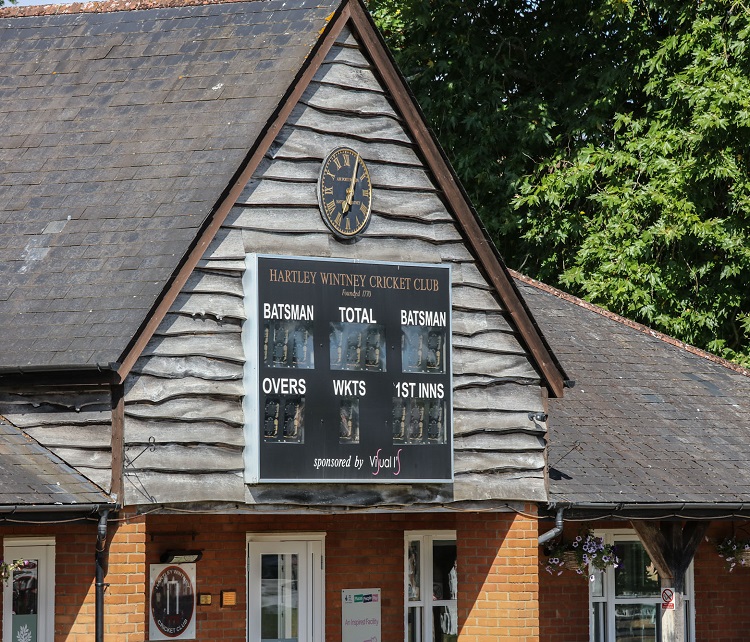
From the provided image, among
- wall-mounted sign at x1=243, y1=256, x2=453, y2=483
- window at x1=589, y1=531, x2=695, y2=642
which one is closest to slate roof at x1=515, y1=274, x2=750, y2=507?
window at x1=589, y1=531, x2=695, y2=642

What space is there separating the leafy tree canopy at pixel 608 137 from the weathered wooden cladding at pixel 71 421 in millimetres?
12684

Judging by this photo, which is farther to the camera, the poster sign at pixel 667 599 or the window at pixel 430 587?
the poster sign at pixel 667 599

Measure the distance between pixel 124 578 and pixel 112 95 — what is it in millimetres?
4741

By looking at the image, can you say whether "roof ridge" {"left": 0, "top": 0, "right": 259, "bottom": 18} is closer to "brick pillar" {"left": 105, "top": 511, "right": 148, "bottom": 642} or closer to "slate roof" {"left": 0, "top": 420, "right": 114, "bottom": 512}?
"slate roof" {"left": 0, "top": 420, "right": 114, "bottom": 512}

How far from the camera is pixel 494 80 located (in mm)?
26078

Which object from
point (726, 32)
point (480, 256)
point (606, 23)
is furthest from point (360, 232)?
point (606, 23)

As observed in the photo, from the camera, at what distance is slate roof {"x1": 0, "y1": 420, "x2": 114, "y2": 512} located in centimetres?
1169

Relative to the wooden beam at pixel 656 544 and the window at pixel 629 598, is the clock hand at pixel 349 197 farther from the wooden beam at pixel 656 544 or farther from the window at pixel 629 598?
the window at pixel 629 598

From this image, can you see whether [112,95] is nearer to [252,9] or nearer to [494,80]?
[252,9]

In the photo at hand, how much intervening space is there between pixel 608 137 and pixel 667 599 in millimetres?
10704

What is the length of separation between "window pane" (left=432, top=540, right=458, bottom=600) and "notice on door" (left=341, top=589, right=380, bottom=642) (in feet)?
3.01

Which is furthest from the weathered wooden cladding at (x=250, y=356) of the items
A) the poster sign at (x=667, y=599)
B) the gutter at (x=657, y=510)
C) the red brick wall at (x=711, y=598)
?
the red brick wall at (x=711, y=598)

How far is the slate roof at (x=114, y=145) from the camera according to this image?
1252 centimetres

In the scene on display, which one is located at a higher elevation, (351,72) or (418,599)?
(351,72)
